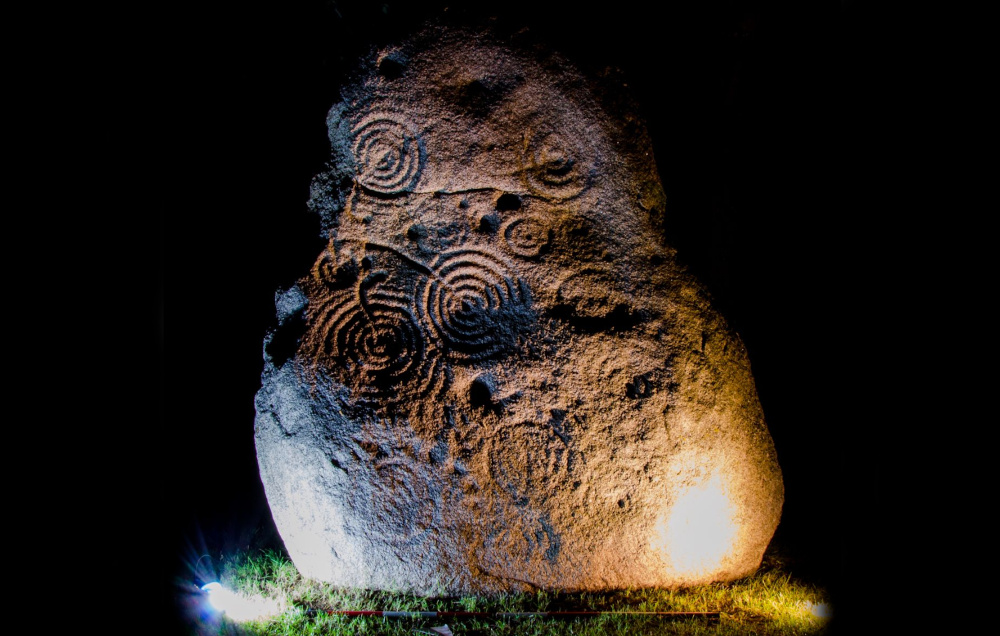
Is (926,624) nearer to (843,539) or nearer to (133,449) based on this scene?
(843,539)

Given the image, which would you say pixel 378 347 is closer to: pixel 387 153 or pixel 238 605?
pixel 387 153

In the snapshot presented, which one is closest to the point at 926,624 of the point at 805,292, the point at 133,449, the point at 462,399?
the point at 805,292

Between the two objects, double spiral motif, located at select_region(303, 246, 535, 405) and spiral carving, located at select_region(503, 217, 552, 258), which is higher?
Answer: spiral carving, located at select_region(503, 217, 552, 258)

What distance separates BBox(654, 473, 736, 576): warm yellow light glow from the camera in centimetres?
239

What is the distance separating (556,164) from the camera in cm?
245

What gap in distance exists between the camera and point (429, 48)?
7.99 feet

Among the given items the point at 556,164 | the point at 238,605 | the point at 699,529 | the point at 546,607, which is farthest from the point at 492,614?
the point at 556,164

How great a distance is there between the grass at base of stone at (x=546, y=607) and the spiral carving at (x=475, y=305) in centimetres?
98

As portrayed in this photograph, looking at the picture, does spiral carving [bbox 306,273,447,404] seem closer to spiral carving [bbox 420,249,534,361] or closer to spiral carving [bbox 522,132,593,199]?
spiral carving [bbox 420,249,534,361]

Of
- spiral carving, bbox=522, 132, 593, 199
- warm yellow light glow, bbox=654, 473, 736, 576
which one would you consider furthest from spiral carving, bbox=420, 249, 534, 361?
warm yellow light glow, bbox=654, 473, 736, 576

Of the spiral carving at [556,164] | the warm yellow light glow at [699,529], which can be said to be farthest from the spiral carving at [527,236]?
the warm yellow light glow at [699,529]

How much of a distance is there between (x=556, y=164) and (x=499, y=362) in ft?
2.69

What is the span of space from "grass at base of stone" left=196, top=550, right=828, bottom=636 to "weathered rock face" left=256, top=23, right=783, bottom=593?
65mm

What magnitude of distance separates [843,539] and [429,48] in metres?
3.05
